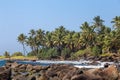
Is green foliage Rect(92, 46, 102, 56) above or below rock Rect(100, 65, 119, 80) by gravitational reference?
above

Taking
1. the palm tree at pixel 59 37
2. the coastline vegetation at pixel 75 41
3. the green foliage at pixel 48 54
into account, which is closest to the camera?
the coastline vegetation at pixel 75 41

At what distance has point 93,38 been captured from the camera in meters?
112

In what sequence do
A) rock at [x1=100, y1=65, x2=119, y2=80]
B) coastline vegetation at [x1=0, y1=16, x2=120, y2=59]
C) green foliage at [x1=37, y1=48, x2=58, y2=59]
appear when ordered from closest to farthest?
rock at [x1=100, y1=65, x2=119, y2=80]
coastline vegetation at [x1=0, y1=16, x2=120, y2=59]
green foliage at [x1=37, y1=48, x2=58, y2=59]

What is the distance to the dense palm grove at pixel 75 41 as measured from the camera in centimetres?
10500

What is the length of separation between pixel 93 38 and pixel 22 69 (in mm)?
44117

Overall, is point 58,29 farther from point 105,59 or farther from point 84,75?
point 84,75

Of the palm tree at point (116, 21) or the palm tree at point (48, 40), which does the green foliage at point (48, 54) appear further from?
the palm tree at point (116, 21)

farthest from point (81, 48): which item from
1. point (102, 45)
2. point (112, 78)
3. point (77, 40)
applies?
point (112, 78)

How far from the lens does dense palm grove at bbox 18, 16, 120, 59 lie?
344ft

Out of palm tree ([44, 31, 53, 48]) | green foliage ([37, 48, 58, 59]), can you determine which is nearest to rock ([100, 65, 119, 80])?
green foliage ([37, 48, 58, 59])

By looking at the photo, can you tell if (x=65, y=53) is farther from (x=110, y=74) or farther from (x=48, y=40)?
(x=110, y=74)

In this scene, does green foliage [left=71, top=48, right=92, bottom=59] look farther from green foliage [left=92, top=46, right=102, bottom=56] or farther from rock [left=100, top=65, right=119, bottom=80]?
rock [left=100, top=65, right=119, bottom=80]

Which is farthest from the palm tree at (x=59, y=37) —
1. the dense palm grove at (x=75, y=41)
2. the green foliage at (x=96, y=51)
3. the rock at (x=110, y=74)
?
the rock at (x=110, y=74)

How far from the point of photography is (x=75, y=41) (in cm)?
11744
